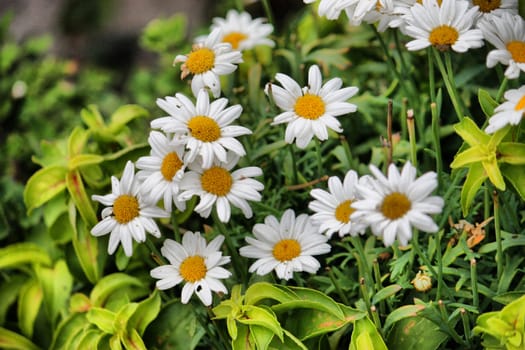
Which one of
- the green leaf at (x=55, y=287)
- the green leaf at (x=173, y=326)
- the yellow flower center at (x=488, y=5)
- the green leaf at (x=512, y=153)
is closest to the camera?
the green leaf at (x=512, y=153)

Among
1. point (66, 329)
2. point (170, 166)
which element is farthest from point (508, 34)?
point (66, 329)

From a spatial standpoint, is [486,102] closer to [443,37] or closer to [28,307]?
[443,37]

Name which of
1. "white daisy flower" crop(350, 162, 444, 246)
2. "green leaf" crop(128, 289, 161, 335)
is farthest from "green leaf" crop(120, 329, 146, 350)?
"white daisy flower" crop(350, 162, 444, 246)

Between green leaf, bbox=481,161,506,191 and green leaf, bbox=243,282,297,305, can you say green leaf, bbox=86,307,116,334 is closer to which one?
green leaf, bbox=243,282,297,305

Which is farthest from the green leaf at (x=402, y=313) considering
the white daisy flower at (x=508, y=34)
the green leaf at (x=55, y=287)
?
the green leaf at (x=55, y=287)

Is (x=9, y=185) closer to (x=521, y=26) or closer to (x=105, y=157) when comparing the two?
(x=105, y=157)

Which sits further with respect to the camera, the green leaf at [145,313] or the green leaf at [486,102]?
the green leaf at [145,313]

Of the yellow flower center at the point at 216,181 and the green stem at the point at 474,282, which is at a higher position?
the yellow flower center at the point at 216,181

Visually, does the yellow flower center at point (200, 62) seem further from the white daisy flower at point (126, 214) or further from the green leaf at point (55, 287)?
the green leaf at point (55, 287)
